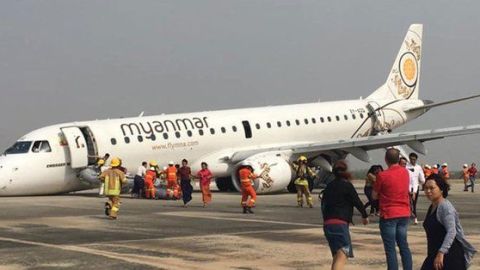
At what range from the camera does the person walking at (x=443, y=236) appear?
732 cm

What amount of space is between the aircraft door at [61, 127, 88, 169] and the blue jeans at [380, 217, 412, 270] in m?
20.7

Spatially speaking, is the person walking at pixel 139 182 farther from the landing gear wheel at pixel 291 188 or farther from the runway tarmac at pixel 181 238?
the landing gear wheel at pixel 291 188

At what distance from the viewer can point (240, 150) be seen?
34.8 m

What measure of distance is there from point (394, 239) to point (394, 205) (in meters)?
0.42

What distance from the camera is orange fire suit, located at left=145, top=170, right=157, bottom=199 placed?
29766mm

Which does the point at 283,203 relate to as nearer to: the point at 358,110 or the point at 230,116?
the point at 230,116

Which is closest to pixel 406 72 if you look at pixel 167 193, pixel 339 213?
pixel 167 193

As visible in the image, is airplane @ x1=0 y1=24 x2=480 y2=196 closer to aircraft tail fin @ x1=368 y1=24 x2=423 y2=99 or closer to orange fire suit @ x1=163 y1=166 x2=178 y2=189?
aircraft tail fin @ x1=368 y1=24 x2=423 y2=99

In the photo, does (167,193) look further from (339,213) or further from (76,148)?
(339,213)

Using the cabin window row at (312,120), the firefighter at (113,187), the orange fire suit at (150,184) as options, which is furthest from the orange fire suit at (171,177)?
the firefighter at (113,187)

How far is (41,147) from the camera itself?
29547 millimetres

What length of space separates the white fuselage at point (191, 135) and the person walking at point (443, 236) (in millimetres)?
23054

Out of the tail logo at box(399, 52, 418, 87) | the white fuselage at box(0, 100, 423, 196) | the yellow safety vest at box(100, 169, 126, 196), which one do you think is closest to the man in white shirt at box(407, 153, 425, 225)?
the yellow safety vest at box(100, 169, 126, 196)

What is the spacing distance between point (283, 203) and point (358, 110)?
1439cm
